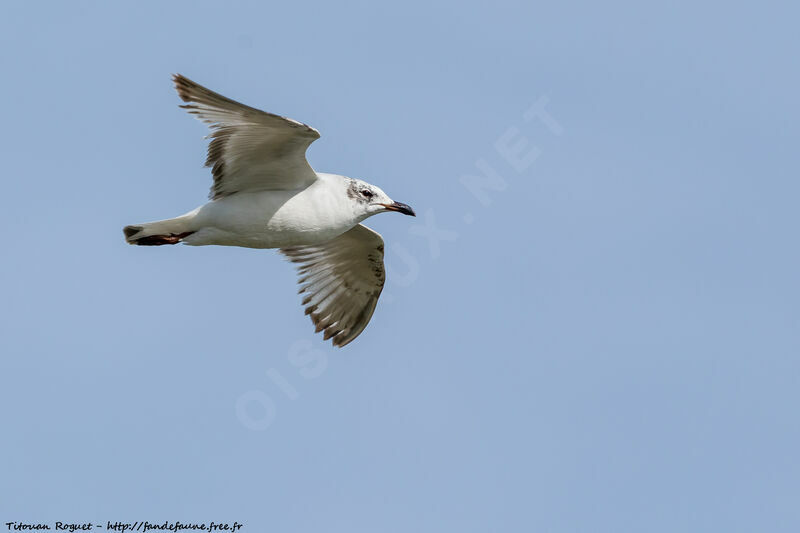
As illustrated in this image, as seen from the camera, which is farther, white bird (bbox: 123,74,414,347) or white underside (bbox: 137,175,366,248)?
white underside (bbox: 137,175,366,248)

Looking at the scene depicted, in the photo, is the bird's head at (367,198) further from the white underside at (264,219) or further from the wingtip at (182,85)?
the wingtip at (182,85)

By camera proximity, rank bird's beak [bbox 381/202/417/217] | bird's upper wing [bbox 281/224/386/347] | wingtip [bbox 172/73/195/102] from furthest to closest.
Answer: bird's upper wing [bbox 281/224/386/347]
bird's beak [bbox 381/202/417/217]
wingtip [bbox 172/73/195/102]

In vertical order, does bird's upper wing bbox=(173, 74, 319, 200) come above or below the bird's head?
above

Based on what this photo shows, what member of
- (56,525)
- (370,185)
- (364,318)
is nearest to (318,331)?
(364,318)

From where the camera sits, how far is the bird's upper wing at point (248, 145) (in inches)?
485

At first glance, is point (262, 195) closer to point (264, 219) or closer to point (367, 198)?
point (264, 219)

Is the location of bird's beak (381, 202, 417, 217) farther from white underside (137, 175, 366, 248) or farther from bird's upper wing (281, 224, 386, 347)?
bird's upper wing (281, 224, 386, 347)

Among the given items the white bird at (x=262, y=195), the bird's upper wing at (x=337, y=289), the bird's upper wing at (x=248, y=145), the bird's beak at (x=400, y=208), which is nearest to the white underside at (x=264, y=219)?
the white bird at (x=262, y=195)

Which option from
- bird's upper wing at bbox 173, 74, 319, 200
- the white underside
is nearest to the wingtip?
bird's upper wing at bbox 173, 74, 319, 200

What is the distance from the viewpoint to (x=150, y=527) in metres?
12.8

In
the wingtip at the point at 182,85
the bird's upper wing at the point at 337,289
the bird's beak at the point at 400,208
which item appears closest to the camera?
the wingtip at the point at 182,85

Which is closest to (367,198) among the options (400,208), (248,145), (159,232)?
(400,208)

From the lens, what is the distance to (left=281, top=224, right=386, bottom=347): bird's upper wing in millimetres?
15703

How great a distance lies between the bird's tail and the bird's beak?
222cm
